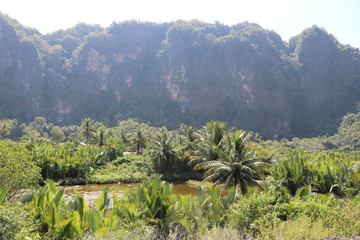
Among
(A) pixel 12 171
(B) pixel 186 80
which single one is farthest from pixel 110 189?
(B) pixel 186 80

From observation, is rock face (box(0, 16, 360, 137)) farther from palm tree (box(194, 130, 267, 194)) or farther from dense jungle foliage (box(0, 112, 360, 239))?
palm tree (box(194, 130, 267, 194))

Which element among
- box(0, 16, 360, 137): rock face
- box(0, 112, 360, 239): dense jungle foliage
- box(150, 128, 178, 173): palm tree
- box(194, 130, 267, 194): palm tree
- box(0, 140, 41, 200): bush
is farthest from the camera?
box(0, 16, 360, 137): rock face

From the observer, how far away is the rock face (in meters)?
108

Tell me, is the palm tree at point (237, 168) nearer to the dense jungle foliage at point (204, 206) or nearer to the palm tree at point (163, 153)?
the dense jungle foliage at point (204, 206)

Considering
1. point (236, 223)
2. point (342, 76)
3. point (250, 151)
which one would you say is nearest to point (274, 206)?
point (236, 223)

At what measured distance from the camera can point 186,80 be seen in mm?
119375

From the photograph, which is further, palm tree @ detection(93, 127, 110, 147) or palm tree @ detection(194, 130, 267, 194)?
palm tree @ detection(93, 127, 110, 147)

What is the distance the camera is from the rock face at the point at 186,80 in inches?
4264

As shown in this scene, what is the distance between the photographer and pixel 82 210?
352 inches

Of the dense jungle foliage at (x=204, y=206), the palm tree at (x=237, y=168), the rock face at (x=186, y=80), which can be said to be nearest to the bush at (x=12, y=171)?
the dense jungle foliage at (x=204, y=206)

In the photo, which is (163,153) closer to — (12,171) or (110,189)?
(110,189)

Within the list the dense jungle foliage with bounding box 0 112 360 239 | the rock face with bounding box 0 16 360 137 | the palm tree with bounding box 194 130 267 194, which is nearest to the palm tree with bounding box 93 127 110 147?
the dense jungle foliage with bounding box 0 112 360 239

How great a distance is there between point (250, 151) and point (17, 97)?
10899 cm

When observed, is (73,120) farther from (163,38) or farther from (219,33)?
(219,33)
